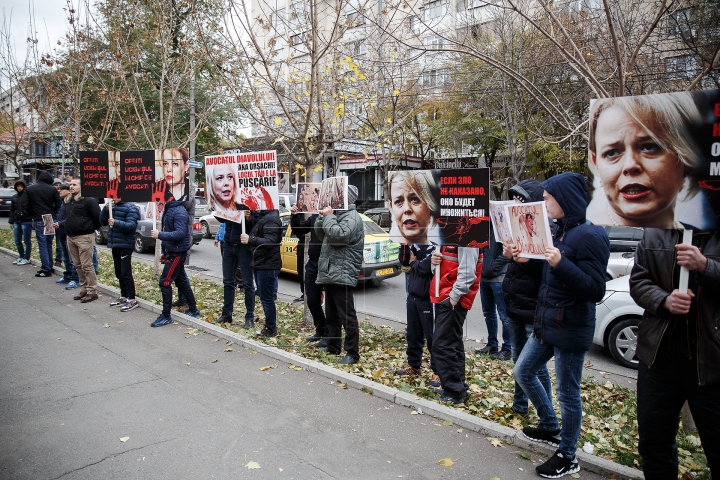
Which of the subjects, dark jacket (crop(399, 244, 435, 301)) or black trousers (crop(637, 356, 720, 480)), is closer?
black trousers (crop(637, 356, 720, 480))

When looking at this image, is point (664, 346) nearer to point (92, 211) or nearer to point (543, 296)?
point (543, 296)

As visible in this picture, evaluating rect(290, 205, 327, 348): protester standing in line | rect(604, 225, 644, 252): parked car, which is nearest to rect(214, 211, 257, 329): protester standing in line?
rect(290, 205, 327, 348): protester standing in line

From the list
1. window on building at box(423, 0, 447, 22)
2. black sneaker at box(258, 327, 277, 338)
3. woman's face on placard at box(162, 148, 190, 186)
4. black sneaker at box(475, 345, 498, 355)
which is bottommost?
black sneaker at box(475, 345, 498, 355)

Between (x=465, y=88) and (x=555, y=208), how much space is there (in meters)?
19.1

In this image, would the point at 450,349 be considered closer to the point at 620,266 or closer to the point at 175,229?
the point at 175,229

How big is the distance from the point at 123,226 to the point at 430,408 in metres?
6.19

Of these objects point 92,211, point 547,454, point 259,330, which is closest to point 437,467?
point 547,454

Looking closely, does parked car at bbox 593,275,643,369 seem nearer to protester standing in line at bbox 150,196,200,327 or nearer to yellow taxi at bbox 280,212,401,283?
yellow taxi at bbox 280,212,401,283

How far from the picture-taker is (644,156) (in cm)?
314

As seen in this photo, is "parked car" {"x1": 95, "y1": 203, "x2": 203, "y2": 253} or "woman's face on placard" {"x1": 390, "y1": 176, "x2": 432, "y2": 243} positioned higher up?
"woman's face on placard" {"x1": 390, "y1": 176, "x2": 432, "y2": 243}

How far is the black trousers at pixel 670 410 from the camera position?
2.84 m

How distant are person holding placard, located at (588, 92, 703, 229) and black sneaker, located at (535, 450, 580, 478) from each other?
174 cm

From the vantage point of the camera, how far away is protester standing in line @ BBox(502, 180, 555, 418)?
4375mm

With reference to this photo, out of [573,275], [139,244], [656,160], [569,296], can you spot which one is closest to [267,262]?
[569,296]
